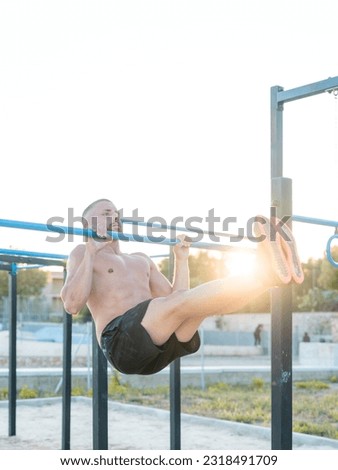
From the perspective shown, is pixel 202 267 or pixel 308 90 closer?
pixel 308 90

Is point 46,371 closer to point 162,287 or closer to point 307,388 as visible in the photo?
point 307,388

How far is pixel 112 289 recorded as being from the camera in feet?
11.7

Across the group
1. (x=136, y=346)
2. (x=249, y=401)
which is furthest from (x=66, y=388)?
(x=249, y=401)

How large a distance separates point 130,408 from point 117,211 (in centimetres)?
508

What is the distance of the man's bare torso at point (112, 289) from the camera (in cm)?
353

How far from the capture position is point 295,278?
9.43 ft

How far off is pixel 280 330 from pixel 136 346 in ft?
2.28

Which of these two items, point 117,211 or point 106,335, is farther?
point 117,211

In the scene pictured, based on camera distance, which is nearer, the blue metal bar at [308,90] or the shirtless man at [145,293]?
the shirtless man at [145,293]

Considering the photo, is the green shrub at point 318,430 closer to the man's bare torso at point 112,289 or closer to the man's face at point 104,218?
the man's bare torso at point 112,289

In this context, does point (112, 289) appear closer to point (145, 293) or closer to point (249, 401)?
point (145, 293)

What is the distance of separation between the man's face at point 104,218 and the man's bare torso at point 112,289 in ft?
0.60

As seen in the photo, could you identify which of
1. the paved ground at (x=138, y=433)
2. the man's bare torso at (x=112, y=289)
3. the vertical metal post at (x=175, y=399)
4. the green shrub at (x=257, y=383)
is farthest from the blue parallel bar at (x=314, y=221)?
the green shrub at (x=257, y=383)

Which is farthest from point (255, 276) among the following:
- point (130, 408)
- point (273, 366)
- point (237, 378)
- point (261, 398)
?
point (237, 378)
